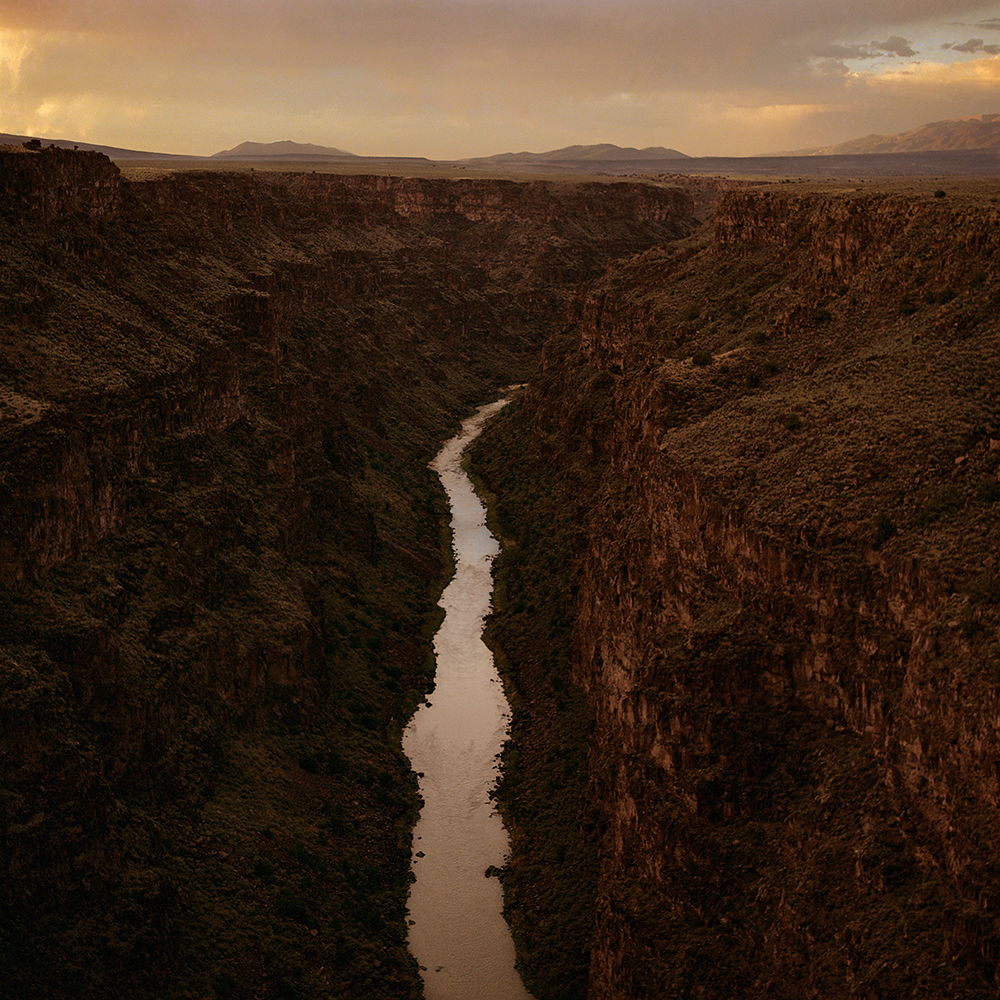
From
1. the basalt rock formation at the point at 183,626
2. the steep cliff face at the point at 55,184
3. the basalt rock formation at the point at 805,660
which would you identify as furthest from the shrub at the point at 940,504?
the steep cliff face at the point at 55,184

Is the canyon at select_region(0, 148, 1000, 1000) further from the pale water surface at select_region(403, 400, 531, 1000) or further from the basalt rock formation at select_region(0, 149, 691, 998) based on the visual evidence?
the pale water surface at select_region(403, 400, 531, 1000)

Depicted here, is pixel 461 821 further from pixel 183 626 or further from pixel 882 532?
pixel 882 532

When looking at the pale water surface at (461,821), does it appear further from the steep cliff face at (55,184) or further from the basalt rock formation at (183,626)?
the steep cliff face at (55,184)

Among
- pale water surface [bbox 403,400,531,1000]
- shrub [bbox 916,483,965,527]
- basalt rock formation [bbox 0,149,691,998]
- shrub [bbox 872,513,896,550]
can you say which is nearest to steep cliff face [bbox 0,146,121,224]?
basalt rock formation [bbox 0,149,691,998]

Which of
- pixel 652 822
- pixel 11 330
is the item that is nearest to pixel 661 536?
pixel 652 822

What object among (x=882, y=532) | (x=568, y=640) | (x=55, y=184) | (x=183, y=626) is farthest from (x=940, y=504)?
(x=55, y=184)
